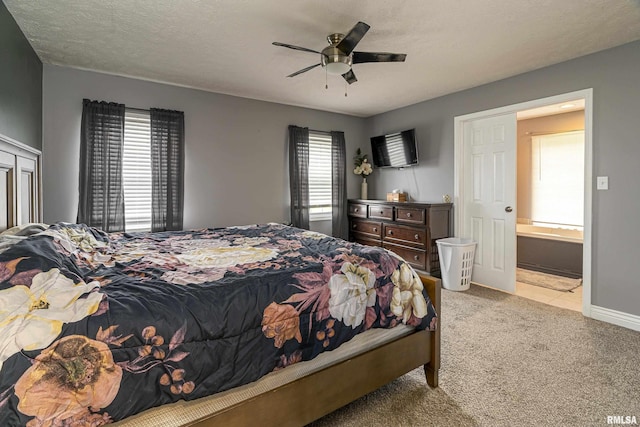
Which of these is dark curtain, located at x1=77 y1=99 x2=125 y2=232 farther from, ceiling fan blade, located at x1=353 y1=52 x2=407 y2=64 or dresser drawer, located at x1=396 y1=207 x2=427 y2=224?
dresser drawer, located at x1=396 y1=207 x2=427 y2=224

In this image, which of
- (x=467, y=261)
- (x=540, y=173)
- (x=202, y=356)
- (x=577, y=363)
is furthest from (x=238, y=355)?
(x=540, y=173)

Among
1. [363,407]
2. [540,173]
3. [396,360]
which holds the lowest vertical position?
[363,407]

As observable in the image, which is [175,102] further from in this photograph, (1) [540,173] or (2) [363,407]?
(1) [540,173]

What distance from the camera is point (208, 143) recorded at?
4105 mm

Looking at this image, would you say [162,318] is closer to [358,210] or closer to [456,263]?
[456,263]

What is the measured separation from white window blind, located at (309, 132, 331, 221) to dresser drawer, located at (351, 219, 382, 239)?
0.45m

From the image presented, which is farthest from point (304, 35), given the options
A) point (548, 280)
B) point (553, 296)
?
point (548, 280)

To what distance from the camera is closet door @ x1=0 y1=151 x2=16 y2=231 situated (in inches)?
80.9

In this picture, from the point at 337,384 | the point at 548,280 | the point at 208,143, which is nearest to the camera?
the point at 337,384

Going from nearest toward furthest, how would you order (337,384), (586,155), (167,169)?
(337,384), (586,155), (167,169)

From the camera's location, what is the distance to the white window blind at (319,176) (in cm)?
501

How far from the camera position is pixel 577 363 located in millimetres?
2213

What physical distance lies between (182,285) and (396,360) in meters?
1.23

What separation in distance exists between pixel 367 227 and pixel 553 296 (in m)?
2.47
